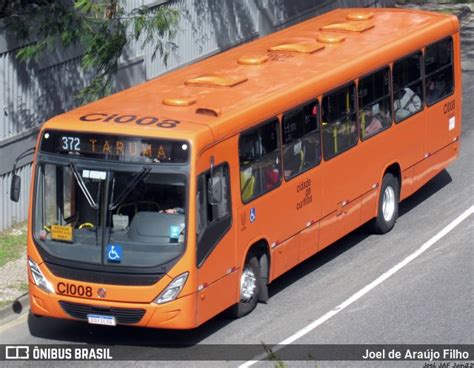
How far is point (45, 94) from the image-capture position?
65.7 ft

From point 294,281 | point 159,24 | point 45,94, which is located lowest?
point 294,281

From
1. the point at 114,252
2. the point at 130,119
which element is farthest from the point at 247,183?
the point at 114,252

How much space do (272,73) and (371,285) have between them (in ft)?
10.2

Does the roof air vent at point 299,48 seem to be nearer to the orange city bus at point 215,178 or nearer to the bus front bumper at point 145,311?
the orange city bus at point 215,178

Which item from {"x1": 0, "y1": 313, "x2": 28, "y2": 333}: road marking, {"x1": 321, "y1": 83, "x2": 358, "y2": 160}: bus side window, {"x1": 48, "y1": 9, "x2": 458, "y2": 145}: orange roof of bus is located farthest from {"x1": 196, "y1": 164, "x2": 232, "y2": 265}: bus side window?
{"x1": 0, "y1": 313, "x2": 28, "y2": 333}: road marking

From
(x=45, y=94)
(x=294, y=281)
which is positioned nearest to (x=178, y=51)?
(x=45, y=94)

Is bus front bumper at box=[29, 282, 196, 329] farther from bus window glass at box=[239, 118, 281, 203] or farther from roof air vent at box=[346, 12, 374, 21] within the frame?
roof air vent at box=[346, 12, 374, 21]

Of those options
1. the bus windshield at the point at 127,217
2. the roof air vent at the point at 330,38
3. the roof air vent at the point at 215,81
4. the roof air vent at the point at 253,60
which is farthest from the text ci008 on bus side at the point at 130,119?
the roof air vent at the point at 330,38

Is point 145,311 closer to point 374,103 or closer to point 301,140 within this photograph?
point 301,140

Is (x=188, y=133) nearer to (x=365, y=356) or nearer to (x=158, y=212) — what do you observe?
(x=158, y=212)

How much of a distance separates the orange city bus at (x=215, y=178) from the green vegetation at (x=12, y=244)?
11.3 ft

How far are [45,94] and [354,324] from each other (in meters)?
7.26

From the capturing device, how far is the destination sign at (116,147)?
14.0 m

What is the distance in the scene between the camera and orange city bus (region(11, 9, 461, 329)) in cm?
1403
